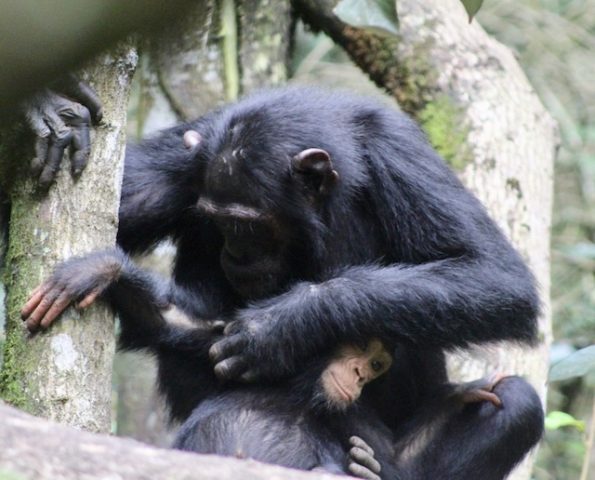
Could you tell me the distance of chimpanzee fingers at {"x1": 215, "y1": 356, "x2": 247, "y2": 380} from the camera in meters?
4.12

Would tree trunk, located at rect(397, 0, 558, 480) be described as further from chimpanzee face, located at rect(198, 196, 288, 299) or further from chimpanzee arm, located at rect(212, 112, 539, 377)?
chimpanzee face, located at rect(198, 196, 288, 299)

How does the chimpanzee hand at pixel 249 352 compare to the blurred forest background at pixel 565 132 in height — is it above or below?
Result: above

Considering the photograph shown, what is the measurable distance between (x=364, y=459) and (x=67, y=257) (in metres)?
1.70

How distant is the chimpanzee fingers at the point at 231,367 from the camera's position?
13.5ft

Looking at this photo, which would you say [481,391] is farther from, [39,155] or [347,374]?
[39,155]

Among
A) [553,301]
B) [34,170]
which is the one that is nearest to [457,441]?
[34,170]

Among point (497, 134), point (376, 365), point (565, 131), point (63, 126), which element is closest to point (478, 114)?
point (497, 134)

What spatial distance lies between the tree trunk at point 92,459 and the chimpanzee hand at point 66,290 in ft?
Answer: 3.75

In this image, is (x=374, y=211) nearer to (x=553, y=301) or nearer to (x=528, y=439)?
(x=528, y=439)

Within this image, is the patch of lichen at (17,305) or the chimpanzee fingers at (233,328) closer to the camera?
the patch of lichen at (17,305)

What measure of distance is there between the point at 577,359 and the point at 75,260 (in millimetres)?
2713

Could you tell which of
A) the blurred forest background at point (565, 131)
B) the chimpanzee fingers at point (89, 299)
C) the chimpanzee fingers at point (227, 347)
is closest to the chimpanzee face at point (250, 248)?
the chimpanzee fingers at point (227, 347)

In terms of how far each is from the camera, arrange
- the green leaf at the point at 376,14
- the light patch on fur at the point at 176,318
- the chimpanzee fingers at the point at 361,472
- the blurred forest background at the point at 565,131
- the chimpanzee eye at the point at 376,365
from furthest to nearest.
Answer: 1. the blurred forest background at the point at 565,131
2. the light patch on fur at the point at 176,318
3. the chimpanzee eye at the point at 376,365
4. the chimpanzee fingers at the point at 361,472
5. the green leaf at the point at 376,14

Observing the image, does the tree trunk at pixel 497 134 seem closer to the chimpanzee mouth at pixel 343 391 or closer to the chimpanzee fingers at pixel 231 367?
the chimpanzee mouth at pixel 343 391
